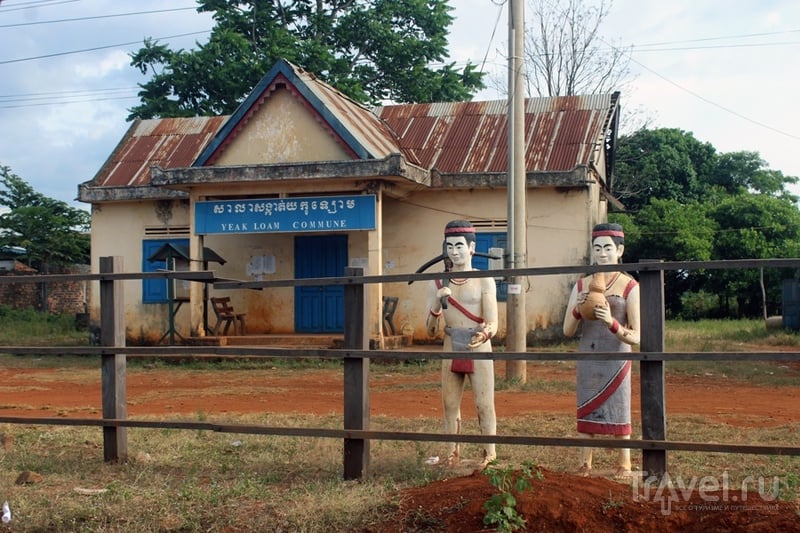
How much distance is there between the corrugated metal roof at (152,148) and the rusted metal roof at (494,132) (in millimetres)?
3997

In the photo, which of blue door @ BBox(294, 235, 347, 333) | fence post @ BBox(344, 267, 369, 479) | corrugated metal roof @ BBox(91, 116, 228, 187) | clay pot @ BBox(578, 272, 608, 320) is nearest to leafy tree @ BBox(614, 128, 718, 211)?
blue door @ BBox(294, 235, 347, 333)

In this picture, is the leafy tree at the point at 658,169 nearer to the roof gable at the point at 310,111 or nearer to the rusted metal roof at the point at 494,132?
the rusted metal roof at the point at 494,132

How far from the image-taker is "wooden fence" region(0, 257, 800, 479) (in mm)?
5218

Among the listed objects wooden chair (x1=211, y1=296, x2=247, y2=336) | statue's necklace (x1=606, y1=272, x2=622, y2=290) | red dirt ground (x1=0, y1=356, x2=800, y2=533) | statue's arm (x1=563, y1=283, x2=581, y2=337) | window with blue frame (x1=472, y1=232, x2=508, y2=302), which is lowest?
red dirt ground (x1=0, y1=356, x2=800, y2=533)

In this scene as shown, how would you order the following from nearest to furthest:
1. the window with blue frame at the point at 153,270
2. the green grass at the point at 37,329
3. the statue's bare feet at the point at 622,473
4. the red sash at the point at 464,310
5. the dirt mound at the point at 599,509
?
the dirt mound at the point at 599,509 < the statue's bare feet at the point at 622,473 < the red sash at the point at 464,310 < the window with blue frame at the point at 153,270 < the green grass at the point at 37,329

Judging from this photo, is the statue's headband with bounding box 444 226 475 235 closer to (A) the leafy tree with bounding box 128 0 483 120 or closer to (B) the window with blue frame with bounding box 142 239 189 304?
(B) the window with blue frame with bounding box 142 239 189 304

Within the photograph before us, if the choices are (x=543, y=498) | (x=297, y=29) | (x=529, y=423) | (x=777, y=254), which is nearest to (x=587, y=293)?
(x=543, y=498)

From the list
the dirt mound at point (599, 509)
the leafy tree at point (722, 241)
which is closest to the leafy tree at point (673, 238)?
the leafy tree at point (722, 241)

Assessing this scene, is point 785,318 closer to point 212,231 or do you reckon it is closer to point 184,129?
point 212,231

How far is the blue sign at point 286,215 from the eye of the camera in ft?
51.7

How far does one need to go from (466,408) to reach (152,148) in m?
11.9

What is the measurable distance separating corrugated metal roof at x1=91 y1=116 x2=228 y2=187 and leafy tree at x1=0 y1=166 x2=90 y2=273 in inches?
280

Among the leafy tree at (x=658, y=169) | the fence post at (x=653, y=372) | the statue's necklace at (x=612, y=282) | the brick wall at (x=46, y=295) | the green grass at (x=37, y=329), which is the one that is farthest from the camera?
the leafy tree at (x=658, y=169)

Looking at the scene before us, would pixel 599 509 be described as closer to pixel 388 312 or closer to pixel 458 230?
pixel 458 230
